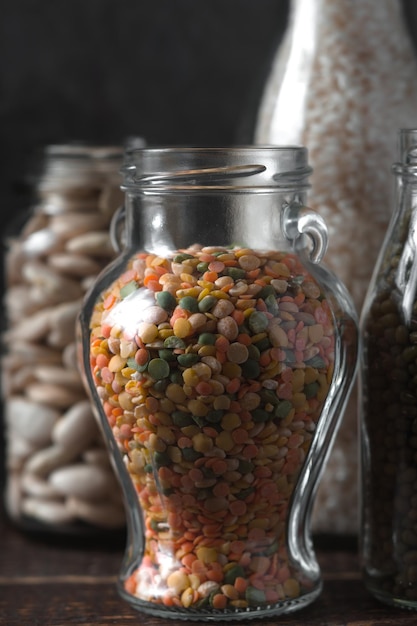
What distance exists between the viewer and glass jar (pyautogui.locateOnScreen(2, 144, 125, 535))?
2.80 ft

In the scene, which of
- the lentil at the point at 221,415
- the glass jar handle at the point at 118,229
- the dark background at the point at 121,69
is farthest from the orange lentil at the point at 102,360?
the dark background at the point at 121,69

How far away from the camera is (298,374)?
639 mm

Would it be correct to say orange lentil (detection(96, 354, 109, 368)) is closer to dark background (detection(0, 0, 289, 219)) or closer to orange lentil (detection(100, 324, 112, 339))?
orange lentil (detection(100, 324, 112, 339))

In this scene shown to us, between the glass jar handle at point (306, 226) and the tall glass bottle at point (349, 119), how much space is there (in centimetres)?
Result: 11

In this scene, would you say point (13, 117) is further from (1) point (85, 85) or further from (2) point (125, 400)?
(2) point (125, 400)

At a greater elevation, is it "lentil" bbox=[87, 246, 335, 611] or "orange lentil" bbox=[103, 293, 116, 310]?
"orange lentil" bbox=[103, 293, 116, 310]

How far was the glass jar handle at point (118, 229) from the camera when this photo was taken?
738 millimetres

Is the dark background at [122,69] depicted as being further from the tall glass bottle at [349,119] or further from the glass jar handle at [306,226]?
the glass jar handle at [306,226]

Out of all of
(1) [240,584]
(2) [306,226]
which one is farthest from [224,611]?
(2) [306,226]

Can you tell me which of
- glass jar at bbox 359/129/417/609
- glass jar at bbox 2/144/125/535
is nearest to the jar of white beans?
glass jar at bbox 2/144/125/535

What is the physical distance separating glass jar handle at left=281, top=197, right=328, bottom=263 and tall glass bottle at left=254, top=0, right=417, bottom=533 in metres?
0.11

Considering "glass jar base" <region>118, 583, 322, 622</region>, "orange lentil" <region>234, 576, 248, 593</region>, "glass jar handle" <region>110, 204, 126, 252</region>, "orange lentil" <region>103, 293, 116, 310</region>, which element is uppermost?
"glass jar handle" <region>110, 204, 126, 252</region>

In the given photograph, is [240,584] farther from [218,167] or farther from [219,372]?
[218,167]

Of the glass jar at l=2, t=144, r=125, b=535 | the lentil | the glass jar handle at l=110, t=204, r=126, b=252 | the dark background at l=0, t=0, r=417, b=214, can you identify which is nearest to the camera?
the lentil
